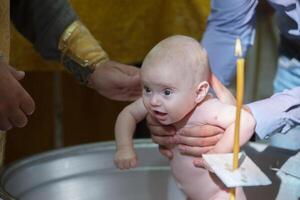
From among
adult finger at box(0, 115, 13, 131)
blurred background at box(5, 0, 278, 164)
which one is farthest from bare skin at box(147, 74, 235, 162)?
blurred background at box(5, 0, 278, 164)

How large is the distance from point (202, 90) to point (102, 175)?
0.36 metres

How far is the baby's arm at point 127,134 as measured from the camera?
85cm

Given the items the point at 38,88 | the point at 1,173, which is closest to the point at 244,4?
the point at 1,173

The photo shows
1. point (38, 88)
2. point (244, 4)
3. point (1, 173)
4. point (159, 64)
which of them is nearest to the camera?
point (159, 64)

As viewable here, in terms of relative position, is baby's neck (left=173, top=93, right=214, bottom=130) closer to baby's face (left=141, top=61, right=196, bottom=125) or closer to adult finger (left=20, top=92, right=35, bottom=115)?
baby's face (left=141, top=61, right=196, bottom=125)

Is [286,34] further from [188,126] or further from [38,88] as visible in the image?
[38,88]

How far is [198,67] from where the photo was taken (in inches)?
32.4

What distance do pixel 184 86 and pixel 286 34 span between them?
0.36m

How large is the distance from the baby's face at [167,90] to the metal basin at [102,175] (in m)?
0.28

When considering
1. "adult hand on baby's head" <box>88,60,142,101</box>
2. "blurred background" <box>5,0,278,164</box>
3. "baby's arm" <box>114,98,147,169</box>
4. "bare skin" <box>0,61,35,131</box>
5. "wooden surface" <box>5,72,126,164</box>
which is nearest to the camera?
"bare skin" <box>0,61,35,131</box>

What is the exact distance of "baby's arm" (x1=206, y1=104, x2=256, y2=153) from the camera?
826mm

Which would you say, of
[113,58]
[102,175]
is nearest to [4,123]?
[102,175]

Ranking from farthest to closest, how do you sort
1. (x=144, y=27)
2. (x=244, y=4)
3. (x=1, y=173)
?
(x=144, y=27) < (x=244, y=4) < (x=1, y=173)

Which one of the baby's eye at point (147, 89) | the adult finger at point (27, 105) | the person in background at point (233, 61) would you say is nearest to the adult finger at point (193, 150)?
the person in background at point (233, 61)
